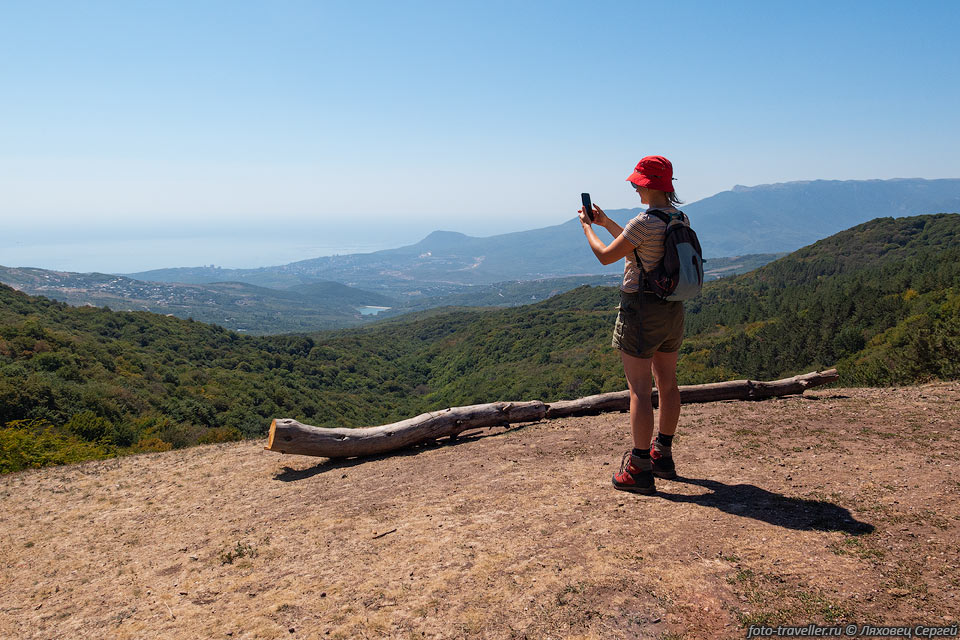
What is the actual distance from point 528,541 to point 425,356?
96326mm

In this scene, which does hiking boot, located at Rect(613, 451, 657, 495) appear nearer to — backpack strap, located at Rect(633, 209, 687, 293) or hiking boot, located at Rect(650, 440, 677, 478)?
hiking boot, located at Rect(650, 440, 677, 478)

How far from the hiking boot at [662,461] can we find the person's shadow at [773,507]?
175mm

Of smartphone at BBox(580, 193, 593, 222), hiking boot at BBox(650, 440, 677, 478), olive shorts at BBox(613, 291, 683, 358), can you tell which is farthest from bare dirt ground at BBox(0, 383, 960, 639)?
smartphone at BBox(580, 193, 593, 222)

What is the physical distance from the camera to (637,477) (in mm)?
4766

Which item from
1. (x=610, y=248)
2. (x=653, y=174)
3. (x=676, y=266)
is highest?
(x=653, y=174)

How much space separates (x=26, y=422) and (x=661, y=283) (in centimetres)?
1677

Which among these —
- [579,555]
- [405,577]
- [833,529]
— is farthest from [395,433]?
[833,529]

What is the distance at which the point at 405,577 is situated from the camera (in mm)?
3953

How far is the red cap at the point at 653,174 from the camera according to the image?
4.24 meters

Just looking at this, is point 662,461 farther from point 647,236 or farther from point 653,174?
point 653,174

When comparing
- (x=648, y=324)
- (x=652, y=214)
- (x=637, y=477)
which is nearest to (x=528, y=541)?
(x=637, y=477)

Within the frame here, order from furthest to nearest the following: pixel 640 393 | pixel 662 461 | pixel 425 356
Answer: pixel 425 356
pixel 662 461
pixel 640 393

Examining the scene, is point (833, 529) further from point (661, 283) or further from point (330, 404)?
point (330, 404)

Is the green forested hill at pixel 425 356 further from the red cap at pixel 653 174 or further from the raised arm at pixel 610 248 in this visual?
the raised arm at pixel 610 248
